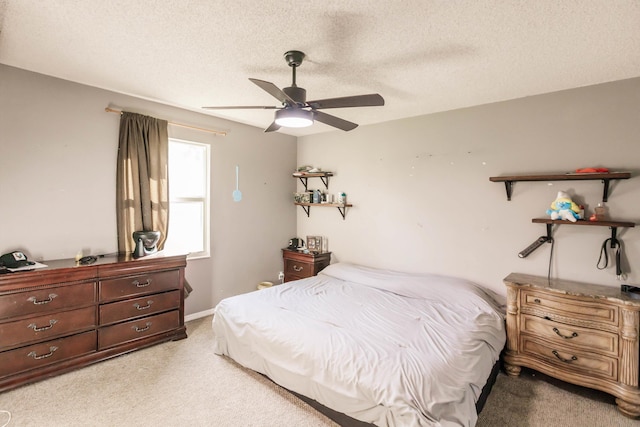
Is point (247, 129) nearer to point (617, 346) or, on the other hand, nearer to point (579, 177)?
point (579, 177)

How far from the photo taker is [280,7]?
65.0 inches

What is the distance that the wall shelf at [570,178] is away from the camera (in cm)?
240

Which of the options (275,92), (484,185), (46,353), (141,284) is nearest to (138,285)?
(141,284)

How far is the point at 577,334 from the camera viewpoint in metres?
2.31

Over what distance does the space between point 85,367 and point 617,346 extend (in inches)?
165

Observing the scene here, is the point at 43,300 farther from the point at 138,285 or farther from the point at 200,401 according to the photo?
the point at 200,401

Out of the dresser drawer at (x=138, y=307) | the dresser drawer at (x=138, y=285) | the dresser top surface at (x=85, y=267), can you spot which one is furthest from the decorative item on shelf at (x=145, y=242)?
the dresser drawer at (x=138, y=307)

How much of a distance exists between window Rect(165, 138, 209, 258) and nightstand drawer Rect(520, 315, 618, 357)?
139 inches

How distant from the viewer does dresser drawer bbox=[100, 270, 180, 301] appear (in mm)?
2648

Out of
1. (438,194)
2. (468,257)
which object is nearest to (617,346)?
(468,257)

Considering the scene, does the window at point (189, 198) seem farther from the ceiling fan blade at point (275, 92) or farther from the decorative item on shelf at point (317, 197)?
the ceiling fan blade at point (275, 92)

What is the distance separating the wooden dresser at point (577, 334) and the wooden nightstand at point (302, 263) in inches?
91.8

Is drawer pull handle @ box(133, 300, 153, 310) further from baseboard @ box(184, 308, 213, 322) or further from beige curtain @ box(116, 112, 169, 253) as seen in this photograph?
baseboard @ box(184, 308, 213, 322)

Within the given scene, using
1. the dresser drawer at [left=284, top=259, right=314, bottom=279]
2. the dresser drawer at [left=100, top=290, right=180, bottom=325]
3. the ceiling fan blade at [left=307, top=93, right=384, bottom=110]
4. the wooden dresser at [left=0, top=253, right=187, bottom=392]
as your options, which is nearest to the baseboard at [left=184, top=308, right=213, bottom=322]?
the wooden dresser at [left=0, top=253, right=187, bottom=392]
